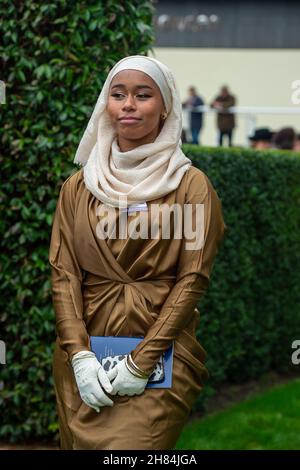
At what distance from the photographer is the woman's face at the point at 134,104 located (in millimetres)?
4016

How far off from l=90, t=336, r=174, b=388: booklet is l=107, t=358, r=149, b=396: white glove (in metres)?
0.08

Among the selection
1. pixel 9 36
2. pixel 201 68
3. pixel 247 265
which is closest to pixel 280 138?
pixel 247 265

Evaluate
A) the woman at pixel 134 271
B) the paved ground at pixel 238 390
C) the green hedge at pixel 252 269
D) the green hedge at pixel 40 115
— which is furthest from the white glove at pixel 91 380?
the paved ground at pixel 238 390

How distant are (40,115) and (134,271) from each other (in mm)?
2165

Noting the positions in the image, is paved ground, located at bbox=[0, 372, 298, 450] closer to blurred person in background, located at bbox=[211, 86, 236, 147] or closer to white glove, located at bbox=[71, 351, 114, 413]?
white glove, located at bbox=[71, 351, 114, 413]

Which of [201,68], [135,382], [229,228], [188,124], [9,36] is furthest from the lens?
[201,68]

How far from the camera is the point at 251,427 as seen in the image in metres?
7.27

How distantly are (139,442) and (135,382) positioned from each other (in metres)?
0.26

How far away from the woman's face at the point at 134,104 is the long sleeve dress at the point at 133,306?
29 centimetres

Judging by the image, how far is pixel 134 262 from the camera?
158 inches

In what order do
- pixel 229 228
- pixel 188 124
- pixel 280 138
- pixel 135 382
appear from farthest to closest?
pixel 188 124 → pixel 280 138 → pixel 229 228 → pixel 135 382

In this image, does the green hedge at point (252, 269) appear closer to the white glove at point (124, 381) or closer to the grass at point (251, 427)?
the grass at point (251, 427)

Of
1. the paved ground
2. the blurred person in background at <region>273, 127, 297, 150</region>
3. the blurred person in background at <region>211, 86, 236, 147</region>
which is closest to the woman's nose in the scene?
the paved ground
